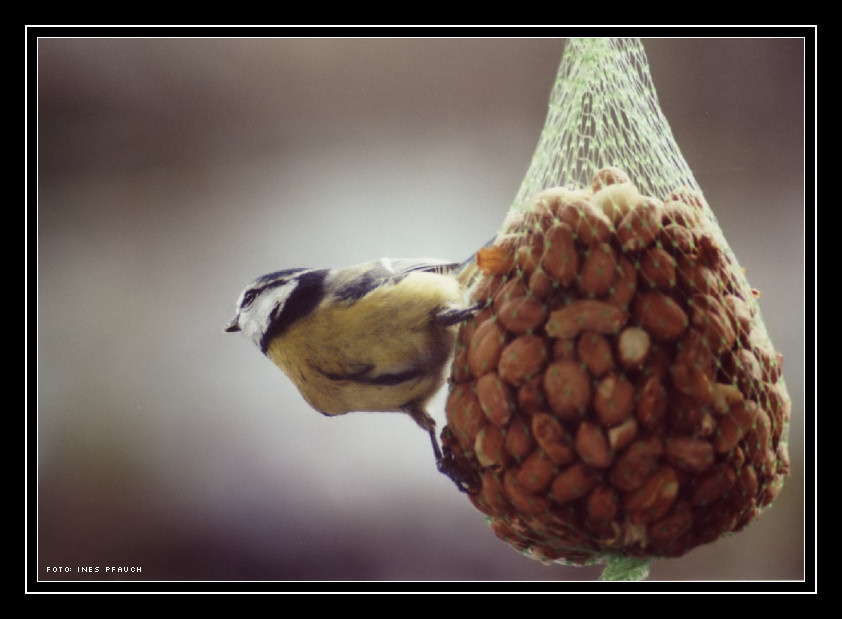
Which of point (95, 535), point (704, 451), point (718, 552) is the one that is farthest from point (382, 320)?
point (718, 552)

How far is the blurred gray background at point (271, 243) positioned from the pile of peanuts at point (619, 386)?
338 mm

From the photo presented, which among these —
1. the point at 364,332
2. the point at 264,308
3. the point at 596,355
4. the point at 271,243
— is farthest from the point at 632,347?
the point at 271,243

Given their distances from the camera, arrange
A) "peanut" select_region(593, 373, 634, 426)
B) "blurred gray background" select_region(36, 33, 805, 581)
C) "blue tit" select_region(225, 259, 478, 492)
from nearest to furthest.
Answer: "peanut" select_region(593, 373, 634, 426) → "blue tit" select_region(225, 259, 478, 492) → "blurred gray background" select_region(36, 33, 805, 581)

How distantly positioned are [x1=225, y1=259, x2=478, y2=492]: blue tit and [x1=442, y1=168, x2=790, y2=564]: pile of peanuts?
9cm

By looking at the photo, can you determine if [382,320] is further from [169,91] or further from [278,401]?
[169,91]

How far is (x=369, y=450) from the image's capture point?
45.7 inches

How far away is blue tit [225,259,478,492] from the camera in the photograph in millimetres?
835

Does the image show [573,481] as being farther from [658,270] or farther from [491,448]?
[658,270]

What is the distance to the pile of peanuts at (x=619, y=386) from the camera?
705 mm

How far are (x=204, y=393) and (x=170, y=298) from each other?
0.51 feet

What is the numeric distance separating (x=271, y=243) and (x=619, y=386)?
631 mm

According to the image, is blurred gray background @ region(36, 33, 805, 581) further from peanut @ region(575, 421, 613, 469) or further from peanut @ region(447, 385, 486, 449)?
peanut @ region(575, 421, 613, 469)

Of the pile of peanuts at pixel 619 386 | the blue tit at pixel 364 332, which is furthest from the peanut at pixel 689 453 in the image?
the blue tit at pixel 364 332

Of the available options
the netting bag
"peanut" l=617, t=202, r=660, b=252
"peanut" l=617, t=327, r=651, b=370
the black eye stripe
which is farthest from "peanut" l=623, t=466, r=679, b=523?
the black eye stripe
